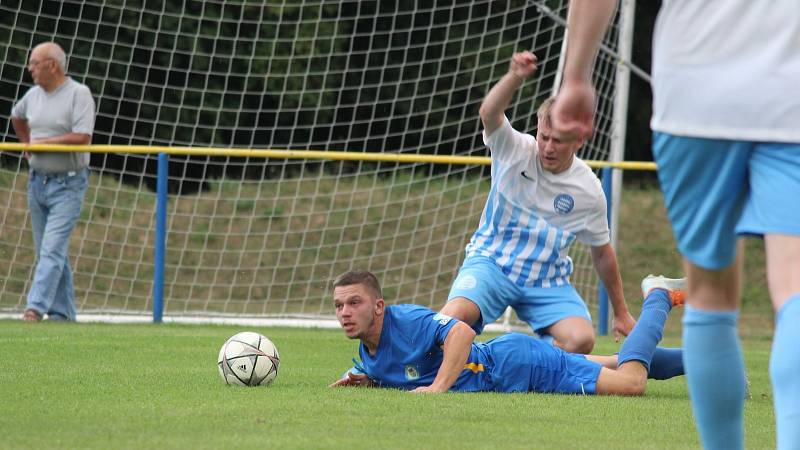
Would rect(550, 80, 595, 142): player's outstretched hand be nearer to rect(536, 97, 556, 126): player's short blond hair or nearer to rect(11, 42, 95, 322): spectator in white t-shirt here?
rect(536, 97, 556, 126): player's short blond hair

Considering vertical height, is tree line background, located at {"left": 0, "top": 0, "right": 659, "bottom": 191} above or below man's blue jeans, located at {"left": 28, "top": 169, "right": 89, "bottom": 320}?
above

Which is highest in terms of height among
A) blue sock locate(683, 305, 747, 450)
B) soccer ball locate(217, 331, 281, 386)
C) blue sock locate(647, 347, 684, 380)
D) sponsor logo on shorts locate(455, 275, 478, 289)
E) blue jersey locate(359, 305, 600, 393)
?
blue sock locate(683, 305, 747, 450)

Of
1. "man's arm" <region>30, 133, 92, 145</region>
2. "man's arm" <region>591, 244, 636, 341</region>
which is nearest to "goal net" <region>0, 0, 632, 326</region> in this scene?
"man's arm" <region>30, 133, 92, 145</region>

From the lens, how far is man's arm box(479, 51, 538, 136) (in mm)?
4723

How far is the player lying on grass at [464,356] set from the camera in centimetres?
559

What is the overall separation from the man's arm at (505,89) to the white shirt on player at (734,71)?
1675 mm

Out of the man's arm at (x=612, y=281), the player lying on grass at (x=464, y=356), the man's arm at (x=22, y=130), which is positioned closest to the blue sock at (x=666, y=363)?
the player lying on grass at (x=464, y=356)

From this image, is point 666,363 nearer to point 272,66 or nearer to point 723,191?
point 723,191

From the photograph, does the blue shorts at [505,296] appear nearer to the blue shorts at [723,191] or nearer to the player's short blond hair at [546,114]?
the player's short blond hair at [546,114]

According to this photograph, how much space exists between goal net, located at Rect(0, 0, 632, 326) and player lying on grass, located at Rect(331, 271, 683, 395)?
22.1ft

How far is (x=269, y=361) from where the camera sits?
5.83 metres

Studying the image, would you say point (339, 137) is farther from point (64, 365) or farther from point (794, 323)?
point (794, 323)

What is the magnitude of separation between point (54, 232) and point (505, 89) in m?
5.20

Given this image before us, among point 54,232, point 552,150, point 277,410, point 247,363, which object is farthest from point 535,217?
point 54,232
